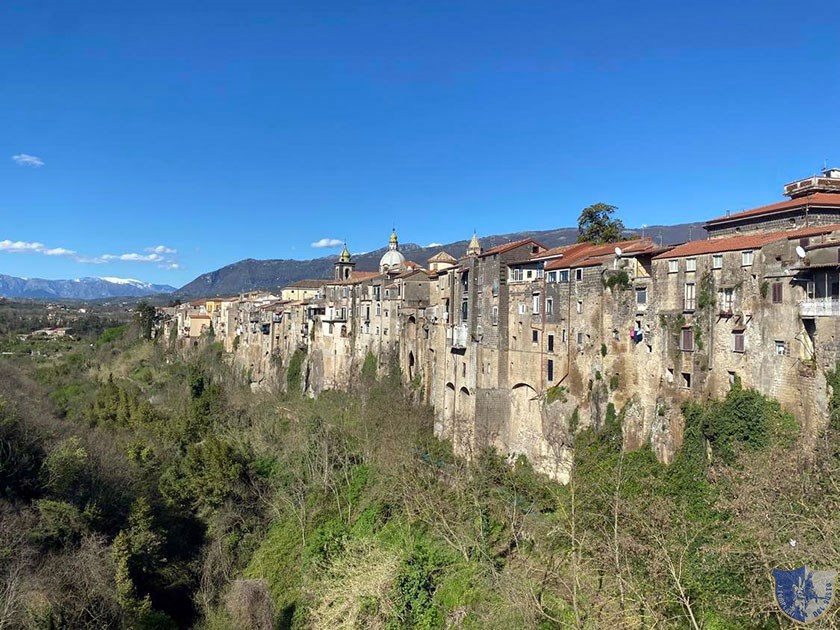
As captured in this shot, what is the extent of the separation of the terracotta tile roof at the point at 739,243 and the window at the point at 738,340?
3.73 m

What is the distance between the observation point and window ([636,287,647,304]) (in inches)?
1309

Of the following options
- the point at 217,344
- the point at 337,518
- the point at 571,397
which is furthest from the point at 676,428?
the point at 217,344

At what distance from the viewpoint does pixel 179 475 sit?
121 feet

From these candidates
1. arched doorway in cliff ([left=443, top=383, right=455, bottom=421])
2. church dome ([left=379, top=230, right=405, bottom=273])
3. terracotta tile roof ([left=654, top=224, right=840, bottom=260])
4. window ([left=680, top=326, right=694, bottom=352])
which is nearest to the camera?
terracotta tile roof ([left=654, top=224, right=840, bottom=260])

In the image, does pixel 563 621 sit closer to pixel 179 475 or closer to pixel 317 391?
pixel 179 475

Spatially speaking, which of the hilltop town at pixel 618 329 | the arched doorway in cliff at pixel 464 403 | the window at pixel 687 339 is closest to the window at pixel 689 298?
the hilltop town at pixel 618 329

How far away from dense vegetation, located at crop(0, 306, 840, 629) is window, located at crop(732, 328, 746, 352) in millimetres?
1690

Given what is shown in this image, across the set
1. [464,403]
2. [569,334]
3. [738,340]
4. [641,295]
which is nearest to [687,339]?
[738,340]

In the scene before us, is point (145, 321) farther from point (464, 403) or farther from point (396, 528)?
point (396, 528)

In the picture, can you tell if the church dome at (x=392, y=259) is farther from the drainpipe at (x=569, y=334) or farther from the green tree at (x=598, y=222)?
the drainpipe at (x=569, y=334)

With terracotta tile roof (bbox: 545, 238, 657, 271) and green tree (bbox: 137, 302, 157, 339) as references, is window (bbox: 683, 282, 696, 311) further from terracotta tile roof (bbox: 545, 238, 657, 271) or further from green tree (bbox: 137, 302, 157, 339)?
green tree (bbox: 137, 302, 157, 339)

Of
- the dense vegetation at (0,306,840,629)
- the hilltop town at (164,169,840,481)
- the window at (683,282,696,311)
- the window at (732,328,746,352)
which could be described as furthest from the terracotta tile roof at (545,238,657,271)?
the dense vegetation at (0,306,840,629)

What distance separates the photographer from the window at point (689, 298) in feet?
101

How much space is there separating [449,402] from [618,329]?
17.1m
